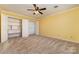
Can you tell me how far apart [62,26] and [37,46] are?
84 cm

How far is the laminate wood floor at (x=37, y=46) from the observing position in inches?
78.4

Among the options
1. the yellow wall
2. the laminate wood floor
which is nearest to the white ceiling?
the yellow wall

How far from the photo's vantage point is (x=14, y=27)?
1.99m

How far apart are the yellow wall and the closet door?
0.59 metres

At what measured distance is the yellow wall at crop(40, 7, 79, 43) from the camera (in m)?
2.08

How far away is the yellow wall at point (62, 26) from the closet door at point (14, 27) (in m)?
0.59

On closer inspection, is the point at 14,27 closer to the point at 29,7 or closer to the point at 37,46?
the point at 29,7

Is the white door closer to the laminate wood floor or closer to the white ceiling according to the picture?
the laminate wood floor

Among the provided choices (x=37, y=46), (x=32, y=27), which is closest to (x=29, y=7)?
(x=32, y=27)

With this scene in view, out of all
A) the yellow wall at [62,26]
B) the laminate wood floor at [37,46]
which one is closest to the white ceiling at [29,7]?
the yellow wall at [62,26]

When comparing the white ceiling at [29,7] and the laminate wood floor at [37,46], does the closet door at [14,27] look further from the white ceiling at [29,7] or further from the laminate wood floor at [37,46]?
the white ceiling at [29,7]

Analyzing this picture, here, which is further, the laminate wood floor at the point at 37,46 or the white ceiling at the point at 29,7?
the laminate wood floor at the point at 37,46

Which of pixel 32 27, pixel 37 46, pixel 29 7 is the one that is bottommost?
pixel 37 46

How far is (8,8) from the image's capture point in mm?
1819
